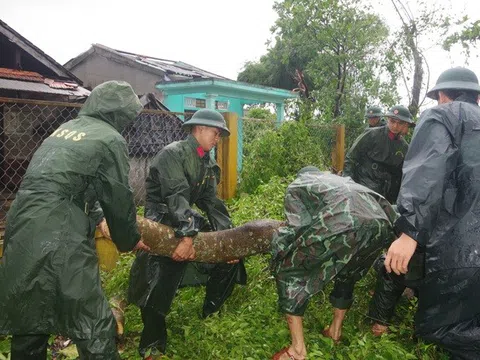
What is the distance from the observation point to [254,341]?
9.79 feet

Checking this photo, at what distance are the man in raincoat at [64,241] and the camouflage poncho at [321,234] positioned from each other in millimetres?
1082

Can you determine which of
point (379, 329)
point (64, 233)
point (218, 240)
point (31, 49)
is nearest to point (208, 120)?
point (218, 240)

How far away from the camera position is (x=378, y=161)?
557 cm

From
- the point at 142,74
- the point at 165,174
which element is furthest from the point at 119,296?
the point at 142,74

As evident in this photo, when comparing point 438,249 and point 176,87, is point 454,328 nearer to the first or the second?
point 438,249

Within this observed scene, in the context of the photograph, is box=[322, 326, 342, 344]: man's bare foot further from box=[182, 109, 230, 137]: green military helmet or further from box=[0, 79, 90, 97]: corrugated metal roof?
box=[0, 79, 90, 97]: corrugated metal roof

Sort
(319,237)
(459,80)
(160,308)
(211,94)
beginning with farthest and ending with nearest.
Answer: (211,94), (160,308), (319,237), (459,80)

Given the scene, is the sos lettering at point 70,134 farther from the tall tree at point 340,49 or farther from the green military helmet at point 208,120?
the tall tree at point 340,49

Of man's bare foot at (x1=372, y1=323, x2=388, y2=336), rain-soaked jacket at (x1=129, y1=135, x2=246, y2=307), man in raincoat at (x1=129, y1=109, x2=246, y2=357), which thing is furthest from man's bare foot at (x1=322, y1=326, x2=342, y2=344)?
rain-soaked jacket at (x1=129, y1=135, x2=246, y2=307)

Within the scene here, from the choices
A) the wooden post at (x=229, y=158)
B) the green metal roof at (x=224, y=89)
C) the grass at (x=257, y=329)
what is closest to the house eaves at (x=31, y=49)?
the green metal roof at (x=224, y=89)

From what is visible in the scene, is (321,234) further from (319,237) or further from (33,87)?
(33,87)

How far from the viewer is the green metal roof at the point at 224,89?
1011 centimetres

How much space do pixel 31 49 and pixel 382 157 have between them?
6612 millimetres

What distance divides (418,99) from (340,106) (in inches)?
77.1
